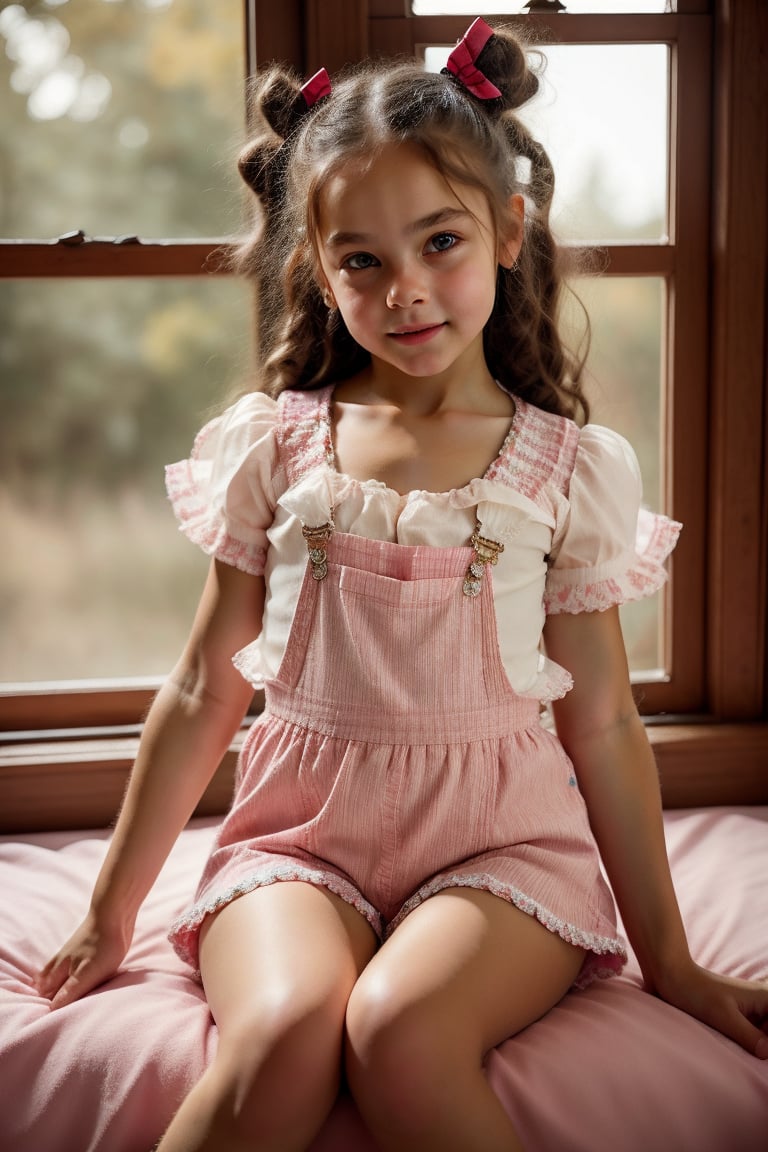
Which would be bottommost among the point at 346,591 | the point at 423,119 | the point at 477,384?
the point at 346,591

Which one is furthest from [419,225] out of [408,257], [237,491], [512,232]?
[237,491]

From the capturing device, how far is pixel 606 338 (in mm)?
1905

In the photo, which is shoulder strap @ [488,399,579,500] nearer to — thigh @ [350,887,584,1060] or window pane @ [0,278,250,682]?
thigh @ [350,887,584,1060]

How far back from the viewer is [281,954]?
1.12m

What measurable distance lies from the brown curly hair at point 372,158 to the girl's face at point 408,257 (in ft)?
0.08

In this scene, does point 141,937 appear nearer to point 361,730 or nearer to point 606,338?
point 361,730

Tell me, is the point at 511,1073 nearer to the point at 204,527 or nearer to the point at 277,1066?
the point at 277,1066

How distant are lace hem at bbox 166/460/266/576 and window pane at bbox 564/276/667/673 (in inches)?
20.3

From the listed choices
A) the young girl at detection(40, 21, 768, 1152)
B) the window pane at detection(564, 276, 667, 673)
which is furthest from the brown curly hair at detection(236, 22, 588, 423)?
the window pane at detection(564, 276, 667, 673)

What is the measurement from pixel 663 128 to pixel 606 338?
0.33 meters

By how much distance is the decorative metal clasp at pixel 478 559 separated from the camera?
4.26 ft

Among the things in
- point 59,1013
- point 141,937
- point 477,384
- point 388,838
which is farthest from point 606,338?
point 59,1013

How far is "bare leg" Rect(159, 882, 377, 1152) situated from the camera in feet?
3.30

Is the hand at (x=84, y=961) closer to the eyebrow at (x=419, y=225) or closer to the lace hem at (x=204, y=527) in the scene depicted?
the lace hem at (x=204, y=527)
